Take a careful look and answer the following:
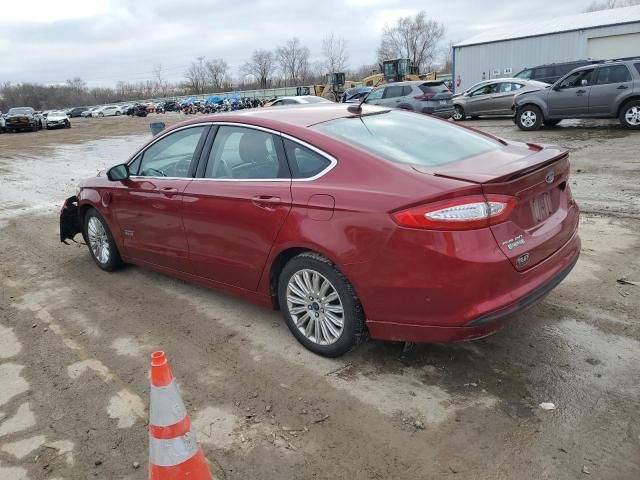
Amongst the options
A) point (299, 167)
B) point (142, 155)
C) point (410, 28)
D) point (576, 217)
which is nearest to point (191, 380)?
point (299, 167)

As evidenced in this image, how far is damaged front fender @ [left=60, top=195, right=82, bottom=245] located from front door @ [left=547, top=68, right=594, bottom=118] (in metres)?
13.0

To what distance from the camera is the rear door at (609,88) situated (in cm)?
1355

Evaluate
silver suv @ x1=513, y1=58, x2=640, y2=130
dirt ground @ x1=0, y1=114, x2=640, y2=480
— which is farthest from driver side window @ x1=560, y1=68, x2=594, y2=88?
dirt ground @ x1=0, y1=114, x2=640, y2=480

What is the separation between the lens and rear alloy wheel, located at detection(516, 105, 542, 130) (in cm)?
1526

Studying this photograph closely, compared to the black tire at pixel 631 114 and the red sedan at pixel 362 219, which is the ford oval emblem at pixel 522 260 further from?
the black tire at pixel 631 114

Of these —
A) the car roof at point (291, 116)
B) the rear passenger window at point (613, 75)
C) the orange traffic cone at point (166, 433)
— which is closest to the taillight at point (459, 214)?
the car roof at point (291, 116)

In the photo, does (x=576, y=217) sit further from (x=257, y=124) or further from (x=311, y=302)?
(x=257, y=124)

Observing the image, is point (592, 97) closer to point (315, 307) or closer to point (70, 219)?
point (70, 219)

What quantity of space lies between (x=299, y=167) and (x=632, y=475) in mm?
2437

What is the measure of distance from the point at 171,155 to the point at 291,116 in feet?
4.32

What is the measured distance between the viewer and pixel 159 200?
14.9ft

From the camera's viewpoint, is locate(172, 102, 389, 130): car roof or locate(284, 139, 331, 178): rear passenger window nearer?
locate(284, 139, 331, 178): rear passenger window

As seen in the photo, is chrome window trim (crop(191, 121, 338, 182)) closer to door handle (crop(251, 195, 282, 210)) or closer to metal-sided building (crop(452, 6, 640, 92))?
door handle (crop(251, 195, 282, 210))

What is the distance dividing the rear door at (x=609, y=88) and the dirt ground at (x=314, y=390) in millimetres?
10428
